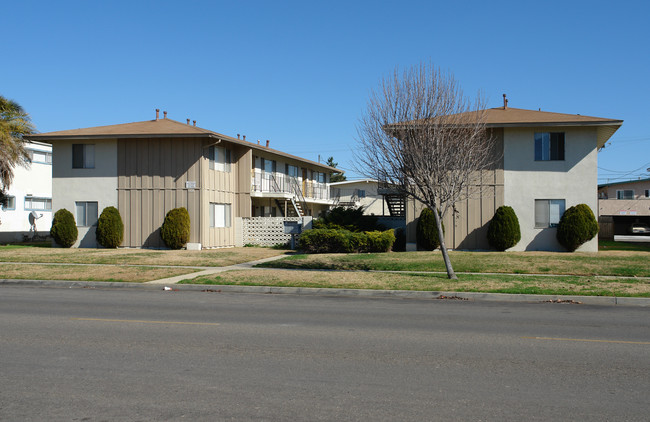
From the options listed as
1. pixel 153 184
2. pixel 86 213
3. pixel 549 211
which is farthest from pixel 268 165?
pixel 549 211

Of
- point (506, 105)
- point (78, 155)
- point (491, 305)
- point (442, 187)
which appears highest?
point (506, 105)

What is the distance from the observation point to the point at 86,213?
29141 mm

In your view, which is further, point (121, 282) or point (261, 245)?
point (261, 245)

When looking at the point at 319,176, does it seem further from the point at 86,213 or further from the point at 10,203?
the point at 10,203

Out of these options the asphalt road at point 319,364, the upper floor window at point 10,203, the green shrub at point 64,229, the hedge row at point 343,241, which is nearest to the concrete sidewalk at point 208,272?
the hedge row at point 343,241

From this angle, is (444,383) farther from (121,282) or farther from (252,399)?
(121,282)

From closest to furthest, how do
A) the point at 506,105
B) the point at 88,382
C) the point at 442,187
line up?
the point at 88,382, the point at 442,187, the point at 506,105

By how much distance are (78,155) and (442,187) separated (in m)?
20.3

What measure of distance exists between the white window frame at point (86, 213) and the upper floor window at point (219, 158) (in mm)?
6033

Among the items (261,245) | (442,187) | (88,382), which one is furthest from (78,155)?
(88,382)

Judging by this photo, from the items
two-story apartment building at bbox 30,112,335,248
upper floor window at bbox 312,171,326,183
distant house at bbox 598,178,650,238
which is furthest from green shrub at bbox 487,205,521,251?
distant house at bbox 598,178,650,238

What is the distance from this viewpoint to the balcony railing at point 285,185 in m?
34.1

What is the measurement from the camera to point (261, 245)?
30.6 meters

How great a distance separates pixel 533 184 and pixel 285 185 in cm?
1701
